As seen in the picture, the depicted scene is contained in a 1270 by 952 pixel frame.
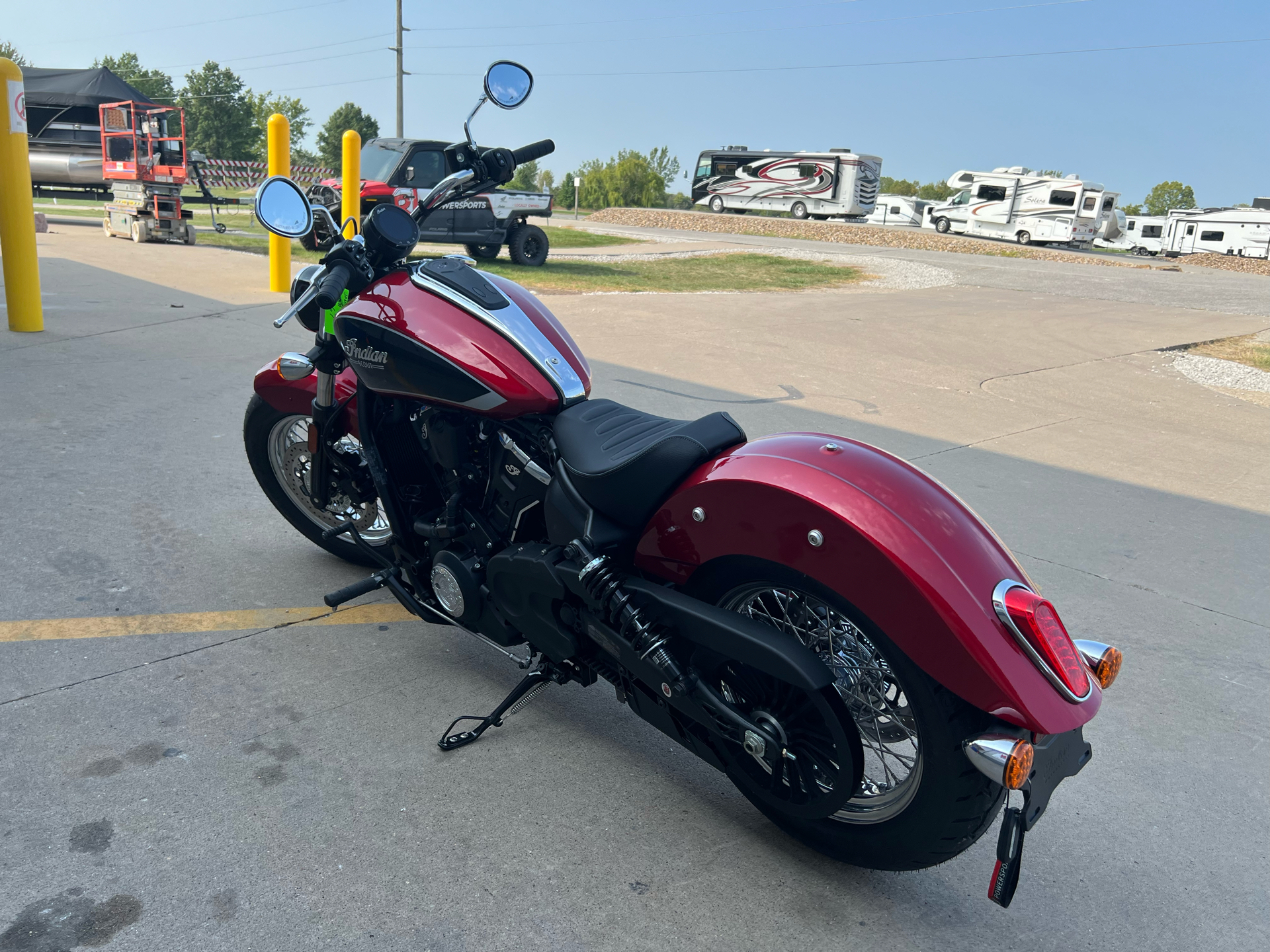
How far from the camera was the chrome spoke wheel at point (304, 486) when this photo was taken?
3.71m

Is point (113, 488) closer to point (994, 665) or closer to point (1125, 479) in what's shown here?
point (994, 665)

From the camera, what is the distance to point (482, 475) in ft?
9.61

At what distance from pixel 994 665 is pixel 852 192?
139 feet

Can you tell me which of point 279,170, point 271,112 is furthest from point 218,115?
point 279,170

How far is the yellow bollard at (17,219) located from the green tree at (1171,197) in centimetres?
9503

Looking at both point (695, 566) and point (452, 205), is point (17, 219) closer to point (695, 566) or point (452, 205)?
point (695, 566)

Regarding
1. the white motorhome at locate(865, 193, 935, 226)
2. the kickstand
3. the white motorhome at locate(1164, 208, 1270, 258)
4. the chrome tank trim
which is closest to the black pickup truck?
the chrome tank trim

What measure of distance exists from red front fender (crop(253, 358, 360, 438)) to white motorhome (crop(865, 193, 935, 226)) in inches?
2030

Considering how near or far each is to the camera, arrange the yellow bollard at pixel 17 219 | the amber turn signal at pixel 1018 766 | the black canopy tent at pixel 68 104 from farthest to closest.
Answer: the black canopy tent at pixel 68 104
the yellow bollard at pixel 17 219
the amber turn signal at pixel 1018 766

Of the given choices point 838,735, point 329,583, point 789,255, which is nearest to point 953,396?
point 329,583

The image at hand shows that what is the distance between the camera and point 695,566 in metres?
2.42

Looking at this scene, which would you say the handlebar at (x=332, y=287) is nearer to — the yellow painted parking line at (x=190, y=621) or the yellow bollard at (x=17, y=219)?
the yellow painted parking line at (x=190, y=621)

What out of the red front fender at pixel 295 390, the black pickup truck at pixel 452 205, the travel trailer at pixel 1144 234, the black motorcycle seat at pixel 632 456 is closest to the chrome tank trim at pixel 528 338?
the black motorcycle seat at pixel 632 456

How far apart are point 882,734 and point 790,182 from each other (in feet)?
142
